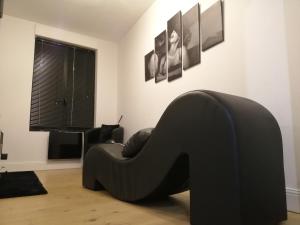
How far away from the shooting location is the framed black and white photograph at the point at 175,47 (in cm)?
310

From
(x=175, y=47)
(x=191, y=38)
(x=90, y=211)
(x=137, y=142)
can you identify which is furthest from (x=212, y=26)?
(x=90, y=211)

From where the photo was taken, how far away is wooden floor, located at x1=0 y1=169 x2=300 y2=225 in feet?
4.71

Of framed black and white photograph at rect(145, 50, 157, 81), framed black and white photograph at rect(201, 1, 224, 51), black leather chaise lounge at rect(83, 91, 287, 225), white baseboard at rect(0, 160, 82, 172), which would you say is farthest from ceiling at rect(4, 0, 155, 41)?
black leather chaise lounge at rect(83, 91, 287, 225)

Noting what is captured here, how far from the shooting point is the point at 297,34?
1.77 m

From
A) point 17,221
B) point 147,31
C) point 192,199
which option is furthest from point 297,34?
point 147,31

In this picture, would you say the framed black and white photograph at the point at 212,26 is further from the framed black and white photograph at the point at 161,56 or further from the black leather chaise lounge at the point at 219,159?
the black leather chaise lounge at the point at 219,159

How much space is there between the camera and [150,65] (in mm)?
3807

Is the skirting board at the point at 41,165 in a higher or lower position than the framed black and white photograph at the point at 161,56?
lower

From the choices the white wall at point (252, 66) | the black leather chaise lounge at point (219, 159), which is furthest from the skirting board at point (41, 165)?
the black leather chaise lounge at point (219, 159)

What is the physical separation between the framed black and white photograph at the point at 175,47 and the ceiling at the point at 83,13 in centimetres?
92

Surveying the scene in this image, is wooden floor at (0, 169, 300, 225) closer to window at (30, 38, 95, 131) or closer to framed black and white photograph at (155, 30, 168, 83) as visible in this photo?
framed black and white photograph at (155, 30, 168, 83)

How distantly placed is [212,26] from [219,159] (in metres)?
1.86

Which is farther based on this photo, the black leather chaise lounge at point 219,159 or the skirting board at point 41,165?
the skirting board at point 41,165

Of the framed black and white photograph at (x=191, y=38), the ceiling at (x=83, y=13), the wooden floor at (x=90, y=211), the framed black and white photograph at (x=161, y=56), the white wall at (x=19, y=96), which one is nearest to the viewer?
the wooden floor at (x=90, y=211)
